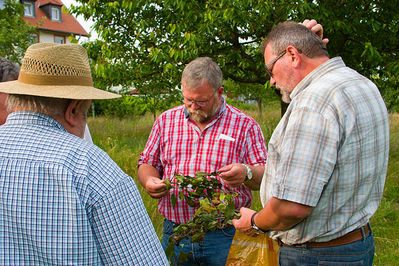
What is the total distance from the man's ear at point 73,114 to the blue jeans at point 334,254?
4.39 ft

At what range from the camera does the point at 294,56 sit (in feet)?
6.95

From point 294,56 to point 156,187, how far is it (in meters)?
1.29

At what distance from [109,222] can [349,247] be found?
1.33 meters

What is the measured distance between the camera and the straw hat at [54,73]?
5.03ft

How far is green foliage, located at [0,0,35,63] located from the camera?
514 inches

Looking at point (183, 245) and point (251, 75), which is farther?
point (251, 75)

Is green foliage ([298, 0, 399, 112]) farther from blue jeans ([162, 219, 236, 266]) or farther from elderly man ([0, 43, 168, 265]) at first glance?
elderly man ([0, 43, 168, 265])

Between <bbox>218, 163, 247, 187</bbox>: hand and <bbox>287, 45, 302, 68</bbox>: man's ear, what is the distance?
2.73 feet

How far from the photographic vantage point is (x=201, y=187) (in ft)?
9.05

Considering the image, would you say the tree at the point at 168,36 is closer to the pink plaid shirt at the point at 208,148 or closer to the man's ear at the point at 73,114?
the pink plaid shirt at the point at 208,148

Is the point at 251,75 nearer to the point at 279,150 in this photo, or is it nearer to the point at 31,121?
the point at 279,150

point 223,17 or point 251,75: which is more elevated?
point 223,17

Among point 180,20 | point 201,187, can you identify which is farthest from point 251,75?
point 201,187

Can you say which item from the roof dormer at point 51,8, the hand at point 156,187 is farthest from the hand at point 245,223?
the roof dormer at point 51,8
